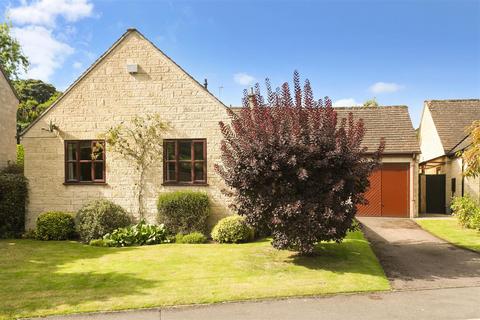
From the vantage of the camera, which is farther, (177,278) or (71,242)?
(71,242)

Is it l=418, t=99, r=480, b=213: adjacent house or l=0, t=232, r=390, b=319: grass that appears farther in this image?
l=418, t=99, r=480, b=213: adjacent house

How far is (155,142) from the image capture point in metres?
14.5

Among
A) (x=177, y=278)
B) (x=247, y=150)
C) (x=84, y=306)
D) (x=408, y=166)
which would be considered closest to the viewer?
(x=84, y=306)

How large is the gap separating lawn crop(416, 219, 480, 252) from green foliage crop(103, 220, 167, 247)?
10.1 m

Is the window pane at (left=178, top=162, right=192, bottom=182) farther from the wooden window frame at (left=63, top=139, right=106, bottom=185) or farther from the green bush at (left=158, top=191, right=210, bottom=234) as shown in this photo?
the wooden window frame at (left=63, top=139, right=106, bottom=185)

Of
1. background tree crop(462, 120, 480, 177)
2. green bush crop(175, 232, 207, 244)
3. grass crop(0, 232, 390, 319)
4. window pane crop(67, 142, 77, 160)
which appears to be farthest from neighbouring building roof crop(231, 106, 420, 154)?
green bush crop(175, 232, 207, 244)

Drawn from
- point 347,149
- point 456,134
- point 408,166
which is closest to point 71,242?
point 347,149

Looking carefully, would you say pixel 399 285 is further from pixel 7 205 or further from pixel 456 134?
pixel 456 134

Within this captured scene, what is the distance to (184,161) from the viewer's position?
14500 mm

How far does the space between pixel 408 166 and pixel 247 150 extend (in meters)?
13.4

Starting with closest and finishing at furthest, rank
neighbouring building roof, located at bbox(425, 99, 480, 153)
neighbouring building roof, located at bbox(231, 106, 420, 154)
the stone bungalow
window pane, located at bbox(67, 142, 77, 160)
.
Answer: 1. the stone bungalow
2. window pane, located at bbox(67, 142, 77, 160)
3. neighbouring building roof, located at bbox(231, 106, 420, 154)
4. neighbouring building roof, located at bbox(425, 99, 480, 153)

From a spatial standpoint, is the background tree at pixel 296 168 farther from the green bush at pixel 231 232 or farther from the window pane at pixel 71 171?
the window pane at pixel 71 171

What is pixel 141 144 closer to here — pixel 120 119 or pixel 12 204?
pixel 120 119

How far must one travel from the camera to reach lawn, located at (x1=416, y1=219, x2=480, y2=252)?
12.6m
